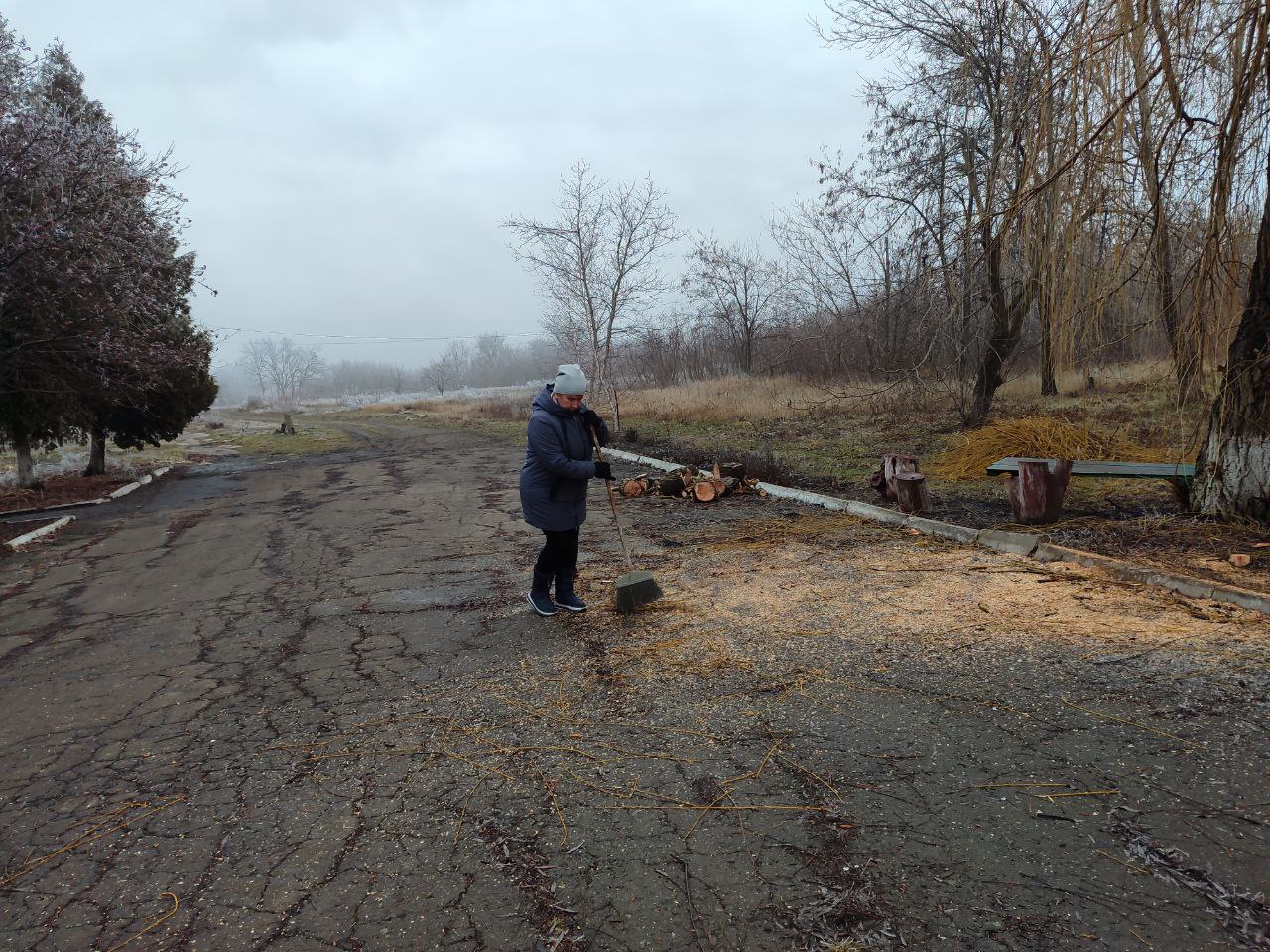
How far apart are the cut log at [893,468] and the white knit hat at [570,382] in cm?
472

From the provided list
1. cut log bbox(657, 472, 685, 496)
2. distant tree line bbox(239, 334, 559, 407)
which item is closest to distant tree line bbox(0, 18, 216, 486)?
cut log bbox(657, 472, 685, 496)

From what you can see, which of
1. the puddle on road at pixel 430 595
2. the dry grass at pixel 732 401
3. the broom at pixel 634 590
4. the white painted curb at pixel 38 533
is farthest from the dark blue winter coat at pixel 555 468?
the dry grass at pixel 732 401

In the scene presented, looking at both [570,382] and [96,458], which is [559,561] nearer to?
[570,382]

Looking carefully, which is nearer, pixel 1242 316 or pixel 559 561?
pixel 559 561

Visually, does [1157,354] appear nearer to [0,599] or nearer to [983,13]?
[983,13]

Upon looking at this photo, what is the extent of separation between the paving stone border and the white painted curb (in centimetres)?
994

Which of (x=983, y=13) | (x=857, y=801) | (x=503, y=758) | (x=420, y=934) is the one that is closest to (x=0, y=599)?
(x=503, y=758)

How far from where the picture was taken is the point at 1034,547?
646cm

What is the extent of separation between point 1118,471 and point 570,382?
5.84 m

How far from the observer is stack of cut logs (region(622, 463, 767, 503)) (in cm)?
1047

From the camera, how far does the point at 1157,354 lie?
6.59m

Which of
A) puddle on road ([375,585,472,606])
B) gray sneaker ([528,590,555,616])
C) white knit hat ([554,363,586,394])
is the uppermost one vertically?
white knit hat ([554,363,586,394])

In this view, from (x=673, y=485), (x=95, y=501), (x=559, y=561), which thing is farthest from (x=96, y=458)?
(x=559, y=561)

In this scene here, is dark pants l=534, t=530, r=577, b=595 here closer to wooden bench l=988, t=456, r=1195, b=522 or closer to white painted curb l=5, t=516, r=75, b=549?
wooden bench l=988, t=456, r=1195, b=522
